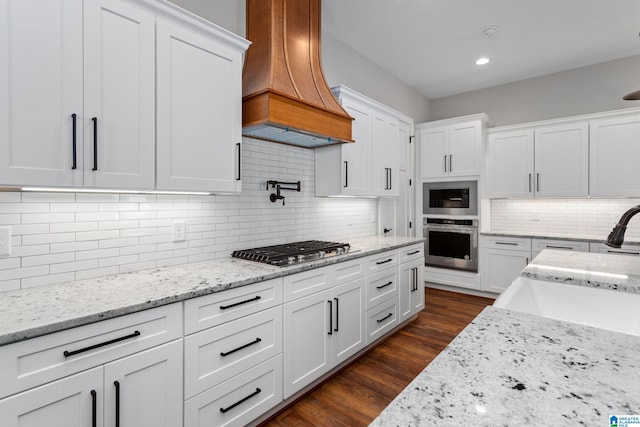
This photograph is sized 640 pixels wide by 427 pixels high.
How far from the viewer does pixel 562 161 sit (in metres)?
4.01

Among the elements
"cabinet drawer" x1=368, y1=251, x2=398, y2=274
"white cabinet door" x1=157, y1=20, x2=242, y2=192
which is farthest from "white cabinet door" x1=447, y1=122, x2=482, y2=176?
"white cabinet door" x1=157, y1=20, x2=242, y2=192

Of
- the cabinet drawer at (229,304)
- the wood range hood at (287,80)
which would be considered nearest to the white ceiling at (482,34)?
the wood range hood at (287,80)

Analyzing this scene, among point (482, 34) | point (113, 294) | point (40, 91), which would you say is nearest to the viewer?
point (40, 91)

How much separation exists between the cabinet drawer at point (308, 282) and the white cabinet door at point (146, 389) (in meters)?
0.71

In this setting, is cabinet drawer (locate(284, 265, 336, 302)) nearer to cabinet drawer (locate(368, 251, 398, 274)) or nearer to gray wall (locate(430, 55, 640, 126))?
cabinet drawer (locate(368, 251, 398, 274))

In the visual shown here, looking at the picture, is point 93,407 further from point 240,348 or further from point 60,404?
point 240,348

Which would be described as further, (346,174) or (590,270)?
(346,174)

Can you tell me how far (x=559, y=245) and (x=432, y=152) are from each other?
2.00m

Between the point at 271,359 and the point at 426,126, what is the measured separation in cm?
410

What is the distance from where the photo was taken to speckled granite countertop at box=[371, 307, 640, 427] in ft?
1.74

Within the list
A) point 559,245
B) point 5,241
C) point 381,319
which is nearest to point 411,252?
point 381,319

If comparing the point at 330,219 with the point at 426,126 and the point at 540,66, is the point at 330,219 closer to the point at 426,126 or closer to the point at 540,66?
the point at 426,126

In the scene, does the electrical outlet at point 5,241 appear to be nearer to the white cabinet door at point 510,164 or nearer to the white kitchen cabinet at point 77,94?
the white kitchen cabinet at point 77,94

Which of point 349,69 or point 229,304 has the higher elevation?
point 349,69
